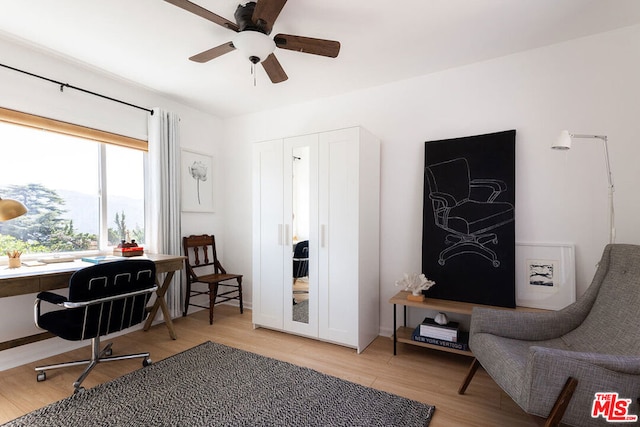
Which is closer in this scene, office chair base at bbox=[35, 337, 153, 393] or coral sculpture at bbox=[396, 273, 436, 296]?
office chair base at bbox=[35, 337, 153, 393]

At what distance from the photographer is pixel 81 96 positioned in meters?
2.84

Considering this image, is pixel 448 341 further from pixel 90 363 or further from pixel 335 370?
pixel 90 363

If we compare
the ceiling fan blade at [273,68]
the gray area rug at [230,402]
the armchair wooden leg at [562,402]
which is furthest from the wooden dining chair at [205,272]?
the armchair wooden leg at [562,402]

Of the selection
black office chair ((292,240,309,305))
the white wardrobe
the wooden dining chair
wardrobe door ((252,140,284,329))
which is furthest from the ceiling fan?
the wooden dining chair

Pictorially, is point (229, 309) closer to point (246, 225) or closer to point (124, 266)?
point (246, 225)

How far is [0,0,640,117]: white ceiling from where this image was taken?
78.8 inches

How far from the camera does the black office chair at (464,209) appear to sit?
2566mm

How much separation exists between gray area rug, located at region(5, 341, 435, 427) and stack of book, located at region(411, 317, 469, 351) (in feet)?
2.29

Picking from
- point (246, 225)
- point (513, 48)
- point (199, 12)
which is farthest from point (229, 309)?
point (513, 48)

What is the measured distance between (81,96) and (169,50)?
1.07 meters

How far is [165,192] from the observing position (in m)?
3.43

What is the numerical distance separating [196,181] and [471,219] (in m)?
3.22

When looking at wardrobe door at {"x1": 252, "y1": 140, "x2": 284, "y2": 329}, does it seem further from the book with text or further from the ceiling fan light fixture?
the book with text

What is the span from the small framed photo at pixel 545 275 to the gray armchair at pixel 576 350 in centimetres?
40
